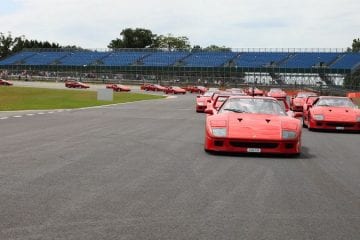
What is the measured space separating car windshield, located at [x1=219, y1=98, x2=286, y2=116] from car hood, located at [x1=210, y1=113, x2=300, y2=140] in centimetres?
45

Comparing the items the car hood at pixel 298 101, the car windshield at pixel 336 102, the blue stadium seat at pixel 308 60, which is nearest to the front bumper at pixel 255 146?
the car windshield at pixel 336 102

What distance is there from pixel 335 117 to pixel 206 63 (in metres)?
68.0

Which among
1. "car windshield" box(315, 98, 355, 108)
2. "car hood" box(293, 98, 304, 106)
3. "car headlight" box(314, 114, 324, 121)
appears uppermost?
"car windshield" box(315, 98, 355, 108)

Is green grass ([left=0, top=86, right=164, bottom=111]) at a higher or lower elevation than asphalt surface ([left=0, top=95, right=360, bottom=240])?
lower

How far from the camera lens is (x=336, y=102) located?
702 inches

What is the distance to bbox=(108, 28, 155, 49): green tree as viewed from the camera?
145250 mm

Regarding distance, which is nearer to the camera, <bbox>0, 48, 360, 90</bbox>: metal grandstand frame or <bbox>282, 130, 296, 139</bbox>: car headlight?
<bbox>282, 130, 296, 139</bbox>: car headlight

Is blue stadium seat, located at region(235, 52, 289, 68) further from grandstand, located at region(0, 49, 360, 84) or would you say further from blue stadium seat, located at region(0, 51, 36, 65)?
blue stadium seat, located at region(0, 51, 36, 65)

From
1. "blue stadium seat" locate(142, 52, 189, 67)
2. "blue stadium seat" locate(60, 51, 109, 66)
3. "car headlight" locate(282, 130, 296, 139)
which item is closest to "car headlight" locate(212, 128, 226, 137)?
"car headlight" locate(282, 130, 296, 139)

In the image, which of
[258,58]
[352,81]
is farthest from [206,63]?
[352,81]

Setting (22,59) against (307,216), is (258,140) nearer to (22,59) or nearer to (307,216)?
(307,216)

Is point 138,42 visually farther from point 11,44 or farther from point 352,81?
point 352,81

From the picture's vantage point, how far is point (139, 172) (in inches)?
317

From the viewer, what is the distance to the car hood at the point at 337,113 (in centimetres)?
1656
